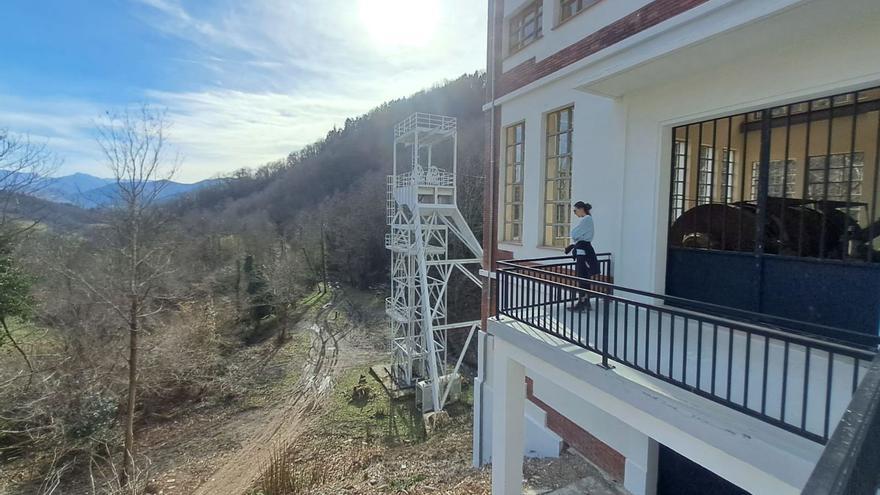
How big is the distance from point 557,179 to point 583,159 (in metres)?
0.83

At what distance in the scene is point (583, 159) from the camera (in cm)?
622

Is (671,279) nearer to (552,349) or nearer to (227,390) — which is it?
(552,349)

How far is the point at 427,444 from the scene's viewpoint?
11570mm

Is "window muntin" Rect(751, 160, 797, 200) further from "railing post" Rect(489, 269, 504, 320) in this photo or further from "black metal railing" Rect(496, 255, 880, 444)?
"railing post" Rect(489, 269, 504, 320)

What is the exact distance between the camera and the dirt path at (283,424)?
33.8 feet

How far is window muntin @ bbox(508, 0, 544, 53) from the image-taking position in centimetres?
744

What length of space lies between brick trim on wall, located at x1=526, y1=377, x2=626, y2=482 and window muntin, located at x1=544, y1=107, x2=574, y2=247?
2.92 meters

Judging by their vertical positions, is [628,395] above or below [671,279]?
below

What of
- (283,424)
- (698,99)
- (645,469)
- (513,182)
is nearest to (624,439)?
(645,469)

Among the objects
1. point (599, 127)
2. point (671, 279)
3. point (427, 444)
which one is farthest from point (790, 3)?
point (427, 444)

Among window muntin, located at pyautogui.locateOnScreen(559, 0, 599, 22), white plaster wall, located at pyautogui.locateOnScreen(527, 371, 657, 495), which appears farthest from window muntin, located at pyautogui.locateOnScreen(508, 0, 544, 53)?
white plaster wall, located at pyautogui.locateOnScreen(527, 371, 657, 495)

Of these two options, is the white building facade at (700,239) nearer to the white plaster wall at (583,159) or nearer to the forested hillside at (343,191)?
the white plaster wall at (583,159)

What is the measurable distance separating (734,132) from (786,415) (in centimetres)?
385

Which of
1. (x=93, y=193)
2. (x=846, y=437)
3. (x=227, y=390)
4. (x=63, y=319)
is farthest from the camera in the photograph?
(x=227, y=390)
